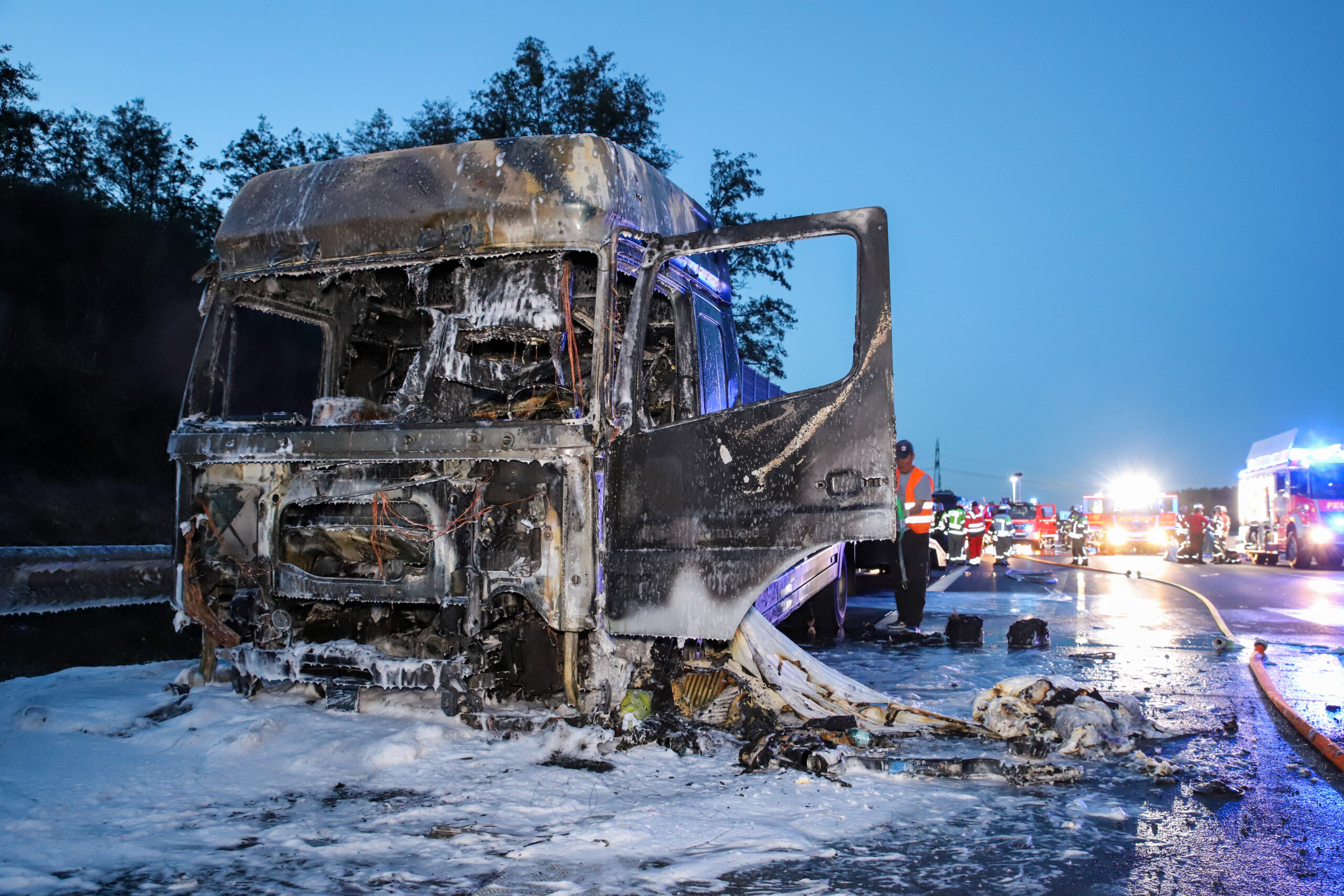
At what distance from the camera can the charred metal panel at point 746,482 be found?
3.86 meters

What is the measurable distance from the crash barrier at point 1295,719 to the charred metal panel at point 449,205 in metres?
3.81

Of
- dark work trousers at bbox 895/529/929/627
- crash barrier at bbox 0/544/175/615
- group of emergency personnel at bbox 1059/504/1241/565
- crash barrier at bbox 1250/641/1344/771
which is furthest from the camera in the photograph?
group of emergency personnel at bbox 1059/504/1241/565

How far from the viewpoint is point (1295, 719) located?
488 cm

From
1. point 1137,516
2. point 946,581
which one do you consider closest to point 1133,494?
point 1137,516

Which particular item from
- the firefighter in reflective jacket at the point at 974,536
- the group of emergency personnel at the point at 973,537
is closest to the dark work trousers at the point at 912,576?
the group of emergency personnel at the point at 973,537

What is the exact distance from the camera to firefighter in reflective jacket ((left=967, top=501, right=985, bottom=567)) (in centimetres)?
2325

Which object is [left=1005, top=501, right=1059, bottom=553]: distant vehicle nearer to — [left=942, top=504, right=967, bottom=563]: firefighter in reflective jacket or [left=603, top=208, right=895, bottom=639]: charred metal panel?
[left=942, top=504, right=967, bottom=563]: firefighter in reflective jacket

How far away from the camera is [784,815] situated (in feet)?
10.6

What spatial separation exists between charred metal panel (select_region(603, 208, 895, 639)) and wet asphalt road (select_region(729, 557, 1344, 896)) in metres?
1.13

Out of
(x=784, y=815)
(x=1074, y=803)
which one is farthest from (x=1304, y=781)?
(x=784, y=815)

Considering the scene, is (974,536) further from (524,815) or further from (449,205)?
(524,815)

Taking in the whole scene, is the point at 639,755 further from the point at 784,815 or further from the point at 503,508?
the point at 503,508

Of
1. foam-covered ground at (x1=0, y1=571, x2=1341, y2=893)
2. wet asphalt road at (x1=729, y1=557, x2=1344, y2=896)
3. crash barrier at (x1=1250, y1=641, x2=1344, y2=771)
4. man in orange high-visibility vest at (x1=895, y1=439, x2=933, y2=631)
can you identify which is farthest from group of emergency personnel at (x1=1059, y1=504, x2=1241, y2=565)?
foam-covered ground at (x1=0, y1=571, x2=1341, y2=893)

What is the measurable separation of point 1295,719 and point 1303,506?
20151 mm
